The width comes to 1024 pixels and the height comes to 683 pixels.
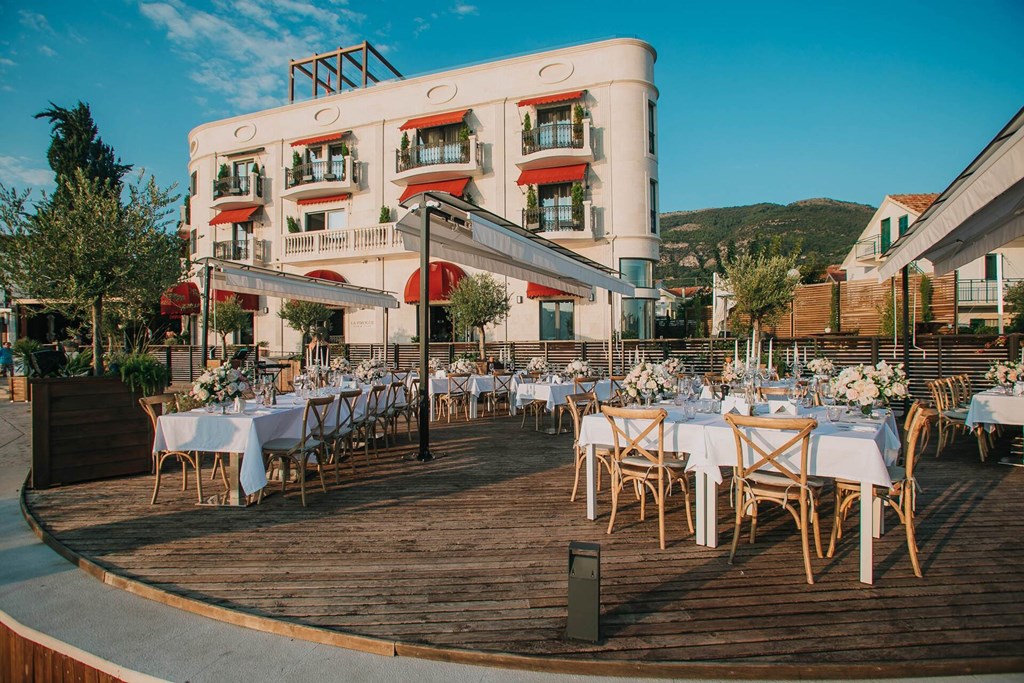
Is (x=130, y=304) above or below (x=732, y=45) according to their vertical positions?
below

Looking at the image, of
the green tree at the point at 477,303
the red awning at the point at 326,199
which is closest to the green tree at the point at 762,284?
the green tree at the point at 477,303

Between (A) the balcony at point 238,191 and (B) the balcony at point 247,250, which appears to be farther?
(B) the balcony at point 247,250

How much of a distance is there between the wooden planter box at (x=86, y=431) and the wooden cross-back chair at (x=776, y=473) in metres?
6.51

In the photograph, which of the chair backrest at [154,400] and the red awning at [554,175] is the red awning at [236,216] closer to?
the red awning at [554,175]

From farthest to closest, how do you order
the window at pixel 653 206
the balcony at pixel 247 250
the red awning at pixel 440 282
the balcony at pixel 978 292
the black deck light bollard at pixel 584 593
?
the balcony at pixel 978 292 < the balcony at pixel 247 250 < the window at pixel 653 206 < the red awning at pixel 440 282 < the black deck light bollard at pixel 584 593

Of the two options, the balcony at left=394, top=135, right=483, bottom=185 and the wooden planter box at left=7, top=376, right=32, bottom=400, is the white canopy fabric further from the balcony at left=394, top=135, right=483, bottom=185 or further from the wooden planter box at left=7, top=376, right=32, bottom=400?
the wooden planter box at left=7, top=376, right=32, bottom=400

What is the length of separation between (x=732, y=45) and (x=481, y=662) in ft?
79.8

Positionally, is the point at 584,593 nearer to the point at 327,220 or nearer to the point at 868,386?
the point at 868,386

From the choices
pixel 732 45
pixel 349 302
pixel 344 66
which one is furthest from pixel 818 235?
pixel 349 302

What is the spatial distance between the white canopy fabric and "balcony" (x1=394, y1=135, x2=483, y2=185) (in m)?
15.6

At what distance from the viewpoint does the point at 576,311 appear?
20562 mm

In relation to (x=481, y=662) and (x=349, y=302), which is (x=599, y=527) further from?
(x=349, y=302)

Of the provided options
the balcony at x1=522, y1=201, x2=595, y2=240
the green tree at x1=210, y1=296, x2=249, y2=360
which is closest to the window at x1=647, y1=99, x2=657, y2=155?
the balcony at x1=522, y1=201, x2=595, y2=240

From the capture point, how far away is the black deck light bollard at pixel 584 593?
276 cm
